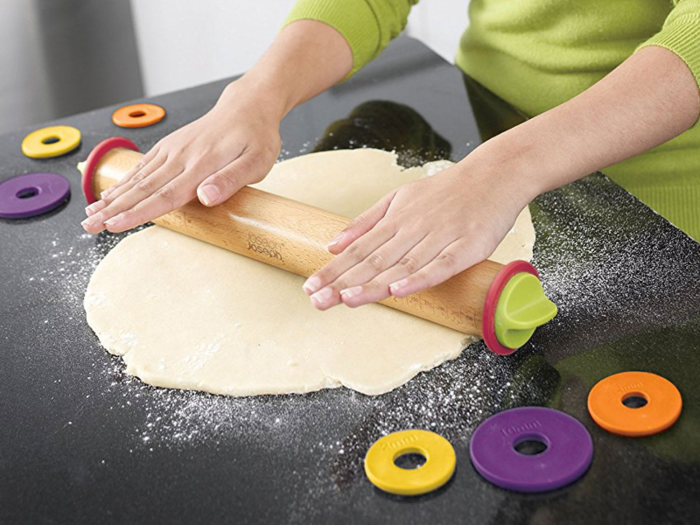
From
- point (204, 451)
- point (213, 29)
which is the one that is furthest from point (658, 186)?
point (213, 29)

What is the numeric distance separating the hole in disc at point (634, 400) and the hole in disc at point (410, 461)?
21 cm

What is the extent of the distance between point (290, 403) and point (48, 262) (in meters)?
0.48

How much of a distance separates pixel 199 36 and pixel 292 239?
263 cm

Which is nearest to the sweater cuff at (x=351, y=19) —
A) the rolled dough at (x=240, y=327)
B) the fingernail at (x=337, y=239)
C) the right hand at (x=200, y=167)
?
the right hand at (x=200, y=167)

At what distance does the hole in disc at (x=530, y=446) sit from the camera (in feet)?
2.56

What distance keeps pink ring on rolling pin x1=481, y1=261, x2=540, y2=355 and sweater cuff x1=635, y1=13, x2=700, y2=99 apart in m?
0.35

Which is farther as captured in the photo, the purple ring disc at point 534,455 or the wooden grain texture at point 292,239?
the wooden grain texture at point 292,239

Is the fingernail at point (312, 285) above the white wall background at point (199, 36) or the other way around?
above

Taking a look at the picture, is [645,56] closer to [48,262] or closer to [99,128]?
[48,262]

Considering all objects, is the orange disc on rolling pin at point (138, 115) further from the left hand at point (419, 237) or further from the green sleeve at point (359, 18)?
the left hand at point (419, 237)

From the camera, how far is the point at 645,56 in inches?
40.0

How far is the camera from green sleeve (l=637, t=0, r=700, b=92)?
0.99 m

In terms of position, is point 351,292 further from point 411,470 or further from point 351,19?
point 351,19

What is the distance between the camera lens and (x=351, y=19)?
4.63ft
